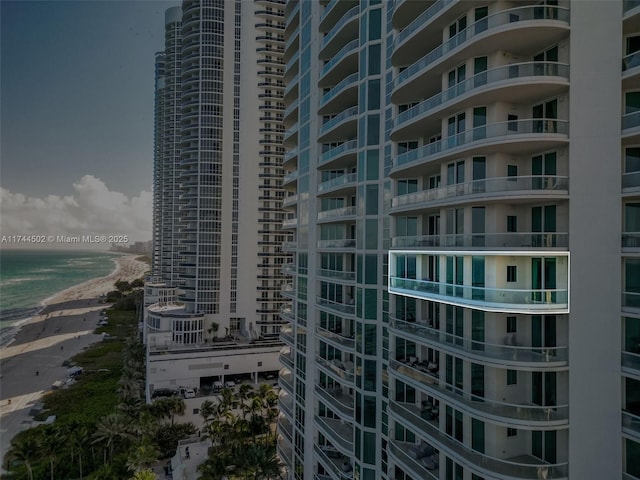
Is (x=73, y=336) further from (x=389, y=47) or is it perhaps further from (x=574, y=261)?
(x=574, y=261)

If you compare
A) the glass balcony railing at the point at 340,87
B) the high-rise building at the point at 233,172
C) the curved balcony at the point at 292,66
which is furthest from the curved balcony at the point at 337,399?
the high-rise building at the point at 233,172

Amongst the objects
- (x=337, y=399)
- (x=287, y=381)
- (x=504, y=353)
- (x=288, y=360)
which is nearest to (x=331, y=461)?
(x=337, y=399)

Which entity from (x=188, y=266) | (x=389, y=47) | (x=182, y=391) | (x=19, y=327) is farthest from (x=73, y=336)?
(x=389, y=47)

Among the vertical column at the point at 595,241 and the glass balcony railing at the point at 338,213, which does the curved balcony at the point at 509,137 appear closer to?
the vertical column at the point at 595,241

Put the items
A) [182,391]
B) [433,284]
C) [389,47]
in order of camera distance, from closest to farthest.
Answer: [433,284]
[389,47]
[182,391]

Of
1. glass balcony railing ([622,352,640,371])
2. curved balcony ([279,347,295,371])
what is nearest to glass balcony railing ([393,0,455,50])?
glass balcony railing ([622,352,640,371])

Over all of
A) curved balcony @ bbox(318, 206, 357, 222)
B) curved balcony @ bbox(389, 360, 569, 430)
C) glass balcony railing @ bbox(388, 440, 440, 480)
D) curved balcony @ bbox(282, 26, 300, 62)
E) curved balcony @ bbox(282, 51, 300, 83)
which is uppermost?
curved balcony @ bbox(282, 26, 300, 62)

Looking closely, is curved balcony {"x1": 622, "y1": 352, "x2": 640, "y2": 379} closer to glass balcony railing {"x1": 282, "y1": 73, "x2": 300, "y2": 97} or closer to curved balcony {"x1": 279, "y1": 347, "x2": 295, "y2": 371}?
curved balcony {"x1": 279, "y1": 347, "x2": 295, "y2": 371}
